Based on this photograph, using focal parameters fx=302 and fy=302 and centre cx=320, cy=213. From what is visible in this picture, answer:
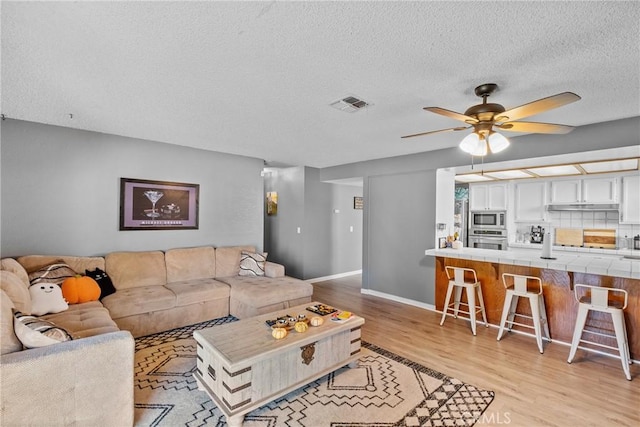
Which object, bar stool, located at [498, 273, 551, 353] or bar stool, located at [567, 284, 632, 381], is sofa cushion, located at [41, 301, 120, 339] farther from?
bar stool, located at [567, 284, 632, 381]

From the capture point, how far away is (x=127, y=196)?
13.2ft

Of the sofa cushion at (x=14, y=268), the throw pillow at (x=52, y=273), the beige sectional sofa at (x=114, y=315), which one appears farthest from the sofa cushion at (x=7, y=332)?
the throw pillow at (x=52, y=273)

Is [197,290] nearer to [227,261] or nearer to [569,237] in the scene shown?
[227,261]

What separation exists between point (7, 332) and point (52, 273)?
165 centimetres

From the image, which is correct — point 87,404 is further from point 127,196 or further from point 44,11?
point 127,196

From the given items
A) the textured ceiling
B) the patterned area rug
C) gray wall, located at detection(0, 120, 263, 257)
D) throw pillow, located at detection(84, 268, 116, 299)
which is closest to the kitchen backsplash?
the textured ceiling

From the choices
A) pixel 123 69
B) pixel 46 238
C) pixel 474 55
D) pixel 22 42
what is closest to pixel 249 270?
pixel 46 238

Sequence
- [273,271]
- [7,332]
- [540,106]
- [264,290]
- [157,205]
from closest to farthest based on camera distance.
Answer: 1. [7,332]
2. [540,106]
3. [264,290]
4. [157,205]
5. [273,271]

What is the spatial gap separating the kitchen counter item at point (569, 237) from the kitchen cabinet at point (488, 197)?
100 cm

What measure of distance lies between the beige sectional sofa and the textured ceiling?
1569 millimetres

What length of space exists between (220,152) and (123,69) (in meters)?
2.79

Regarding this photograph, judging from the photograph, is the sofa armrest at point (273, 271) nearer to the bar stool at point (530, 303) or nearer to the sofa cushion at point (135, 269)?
the sofa cushion at point (135, 269)

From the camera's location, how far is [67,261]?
3.43 metres

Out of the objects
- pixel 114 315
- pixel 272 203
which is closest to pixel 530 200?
pixel 272 203
